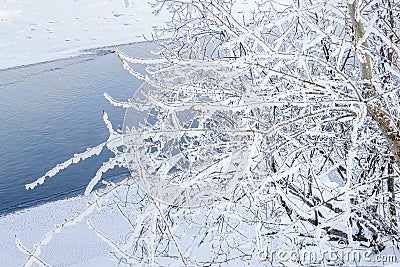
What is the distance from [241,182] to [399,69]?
69cm

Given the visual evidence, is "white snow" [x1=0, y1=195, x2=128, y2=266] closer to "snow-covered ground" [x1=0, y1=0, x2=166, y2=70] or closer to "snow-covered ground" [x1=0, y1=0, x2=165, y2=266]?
"snow-covered ground" [x1=0, y1=0, x2=165, y2=266]

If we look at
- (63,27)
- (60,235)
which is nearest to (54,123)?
(60,235)

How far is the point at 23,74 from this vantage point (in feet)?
37.3

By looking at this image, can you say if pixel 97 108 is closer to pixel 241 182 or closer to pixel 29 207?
pixel 29 207

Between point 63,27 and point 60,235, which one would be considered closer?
point 60,235

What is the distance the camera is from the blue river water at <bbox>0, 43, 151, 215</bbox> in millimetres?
6996

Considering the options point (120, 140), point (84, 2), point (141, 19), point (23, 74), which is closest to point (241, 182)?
point (120, 140)

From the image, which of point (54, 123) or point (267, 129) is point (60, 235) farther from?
point (267, 129)

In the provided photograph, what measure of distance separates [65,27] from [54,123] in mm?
6634

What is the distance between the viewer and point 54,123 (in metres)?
8.28

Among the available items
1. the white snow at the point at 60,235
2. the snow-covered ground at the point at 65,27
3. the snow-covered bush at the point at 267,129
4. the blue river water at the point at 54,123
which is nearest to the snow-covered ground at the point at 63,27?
the snow-covered ground at the point at 65,27

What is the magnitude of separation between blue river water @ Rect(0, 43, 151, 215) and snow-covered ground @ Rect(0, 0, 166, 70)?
4.11 ft

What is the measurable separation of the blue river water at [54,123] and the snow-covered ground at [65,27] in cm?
125

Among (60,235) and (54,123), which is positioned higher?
(54,123)
